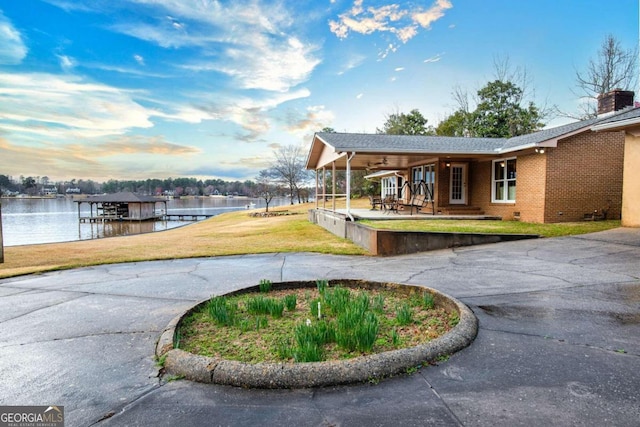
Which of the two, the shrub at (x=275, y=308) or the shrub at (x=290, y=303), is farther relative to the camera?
the shrub at (x=290, y=303)

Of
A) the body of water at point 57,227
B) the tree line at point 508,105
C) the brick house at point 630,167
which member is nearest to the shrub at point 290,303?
the brick house at point 630,167

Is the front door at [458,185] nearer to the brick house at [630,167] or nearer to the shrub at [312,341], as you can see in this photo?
the brick house at [630,167]

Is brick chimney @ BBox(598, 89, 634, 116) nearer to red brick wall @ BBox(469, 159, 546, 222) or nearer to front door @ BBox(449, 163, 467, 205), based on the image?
red brick wall @ BBox(469, 159, 546, 222)

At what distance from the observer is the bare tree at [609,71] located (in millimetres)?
28312

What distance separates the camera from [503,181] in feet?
48.8

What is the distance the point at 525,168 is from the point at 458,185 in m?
→ 3.56

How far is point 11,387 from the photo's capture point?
270cm

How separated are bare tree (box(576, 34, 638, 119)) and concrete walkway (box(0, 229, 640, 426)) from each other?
31428 mm

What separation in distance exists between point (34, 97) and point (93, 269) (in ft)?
53.7

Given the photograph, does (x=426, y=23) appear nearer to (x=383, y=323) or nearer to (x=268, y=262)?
(x=268, y=262)

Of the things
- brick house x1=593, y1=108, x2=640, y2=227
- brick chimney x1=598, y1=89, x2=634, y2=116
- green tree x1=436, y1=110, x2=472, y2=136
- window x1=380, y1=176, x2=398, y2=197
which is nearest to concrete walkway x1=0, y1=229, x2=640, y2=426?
brick house x1=593, y1=108, x2=640, y2=227

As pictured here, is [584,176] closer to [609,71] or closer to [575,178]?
[575,178]

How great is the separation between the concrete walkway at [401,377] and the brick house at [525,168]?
7051 millimetres

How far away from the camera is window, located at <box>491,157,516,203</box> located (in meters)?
14.4
